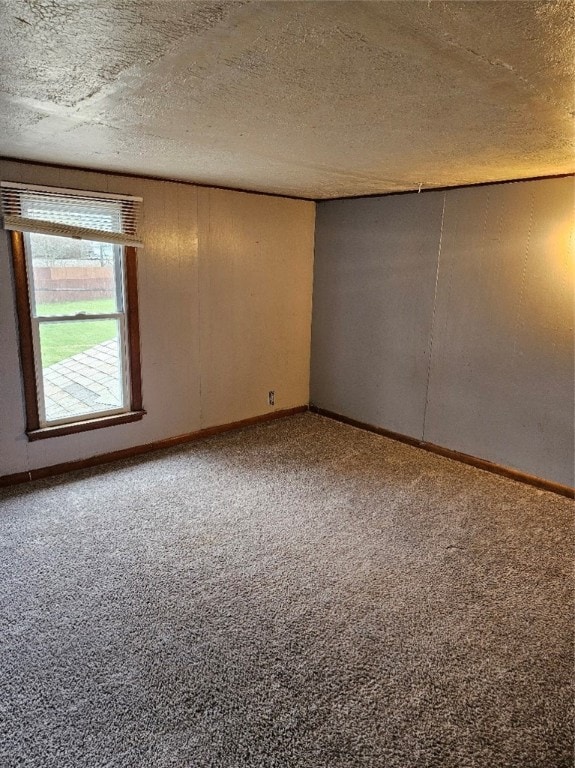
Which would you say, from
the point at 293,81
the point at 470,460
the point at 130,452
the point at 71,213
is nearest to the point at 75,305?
the point at 71,213

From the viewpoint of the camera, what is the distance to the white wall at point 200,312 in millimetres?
3473

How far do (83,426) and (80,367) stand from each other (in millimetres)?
520

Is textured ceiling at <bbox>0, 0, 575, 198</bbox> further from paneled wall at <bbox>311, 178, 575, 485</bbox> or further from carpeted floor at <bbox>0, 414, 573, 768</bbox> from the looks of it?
carpeted floor at <bbox>0, 414, 573, 768</bbox>

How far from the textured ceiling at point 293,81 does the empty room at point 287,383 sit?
0.01 meters

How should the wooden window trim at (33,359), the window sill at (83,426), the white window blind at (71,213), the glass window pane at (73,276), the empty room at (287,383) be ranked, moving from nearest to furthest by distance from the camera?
the empty room at (287,383) → the white window blind at (71,213) → the wooden window trim at (33,359) → the glass window pane at (73,276) → the window sill at (83,426)

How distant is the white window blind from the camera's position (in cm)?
318

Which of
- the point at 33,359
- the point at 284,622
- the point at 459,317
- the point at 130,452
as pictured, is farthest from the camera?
the point at 130,452

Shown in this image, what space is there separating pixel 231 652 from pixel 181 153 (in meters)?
2.61

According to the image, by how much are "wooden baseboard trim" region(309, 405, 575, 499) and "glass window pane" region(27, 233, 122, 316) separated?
2.46 meters

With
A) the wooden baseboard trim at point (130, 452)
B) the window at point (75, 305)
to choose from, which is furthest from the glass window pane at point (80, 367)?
the wooden baseboard trim at point (130, 452)

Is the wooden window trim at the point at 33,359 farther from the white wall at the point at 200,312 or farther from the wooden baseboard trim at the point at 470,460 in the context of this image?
the wooden baseboard trim at the point at 470,460

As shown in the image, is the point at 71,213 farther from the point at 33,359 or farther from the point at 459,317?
the point at 459,317

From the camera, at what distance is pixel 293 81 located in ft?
5.34

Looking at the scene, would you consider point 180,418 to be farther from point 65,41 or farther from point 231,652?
point 65,41
